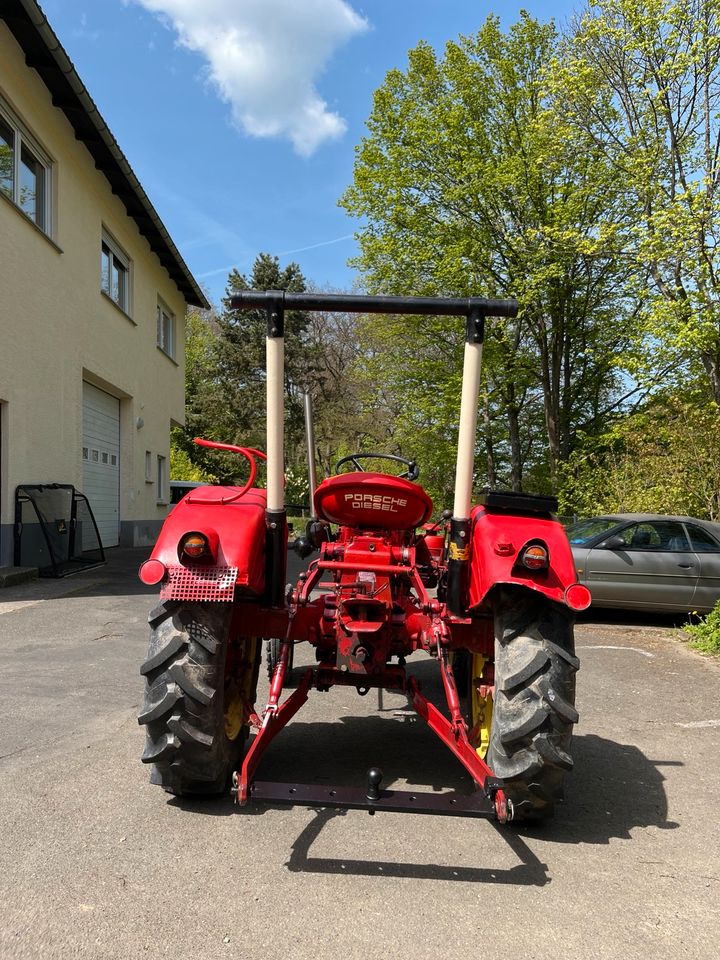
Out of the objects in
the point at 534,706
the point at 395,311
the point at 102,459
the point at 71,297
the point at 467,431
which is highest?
the point at 71,297

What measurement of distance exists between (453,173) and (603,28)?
722 cm

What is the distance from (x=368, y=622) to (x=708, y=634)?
234 inches

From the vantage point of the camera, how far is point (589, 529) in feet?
31.9

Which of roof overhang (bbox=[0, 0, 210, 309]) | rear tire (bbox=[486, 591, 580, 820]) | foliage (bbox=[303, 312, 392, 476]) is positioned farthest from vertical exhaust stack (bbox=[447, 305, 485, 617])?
foliage (bbox=[303, 312, 392, 476])

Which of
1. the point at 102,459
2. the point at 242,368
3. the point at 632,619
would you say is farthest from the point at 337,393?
the point at 632,619

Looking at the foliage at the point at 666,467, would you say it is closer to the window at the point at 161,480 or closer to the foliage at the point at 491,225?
the foliage at the point at 491,225

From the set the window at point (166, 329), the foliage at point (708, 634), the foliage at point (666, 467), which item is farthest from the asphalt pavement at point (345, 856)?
the window at point (166, 329)

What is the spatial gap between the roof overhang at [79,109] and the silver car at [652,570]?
10.2 metres

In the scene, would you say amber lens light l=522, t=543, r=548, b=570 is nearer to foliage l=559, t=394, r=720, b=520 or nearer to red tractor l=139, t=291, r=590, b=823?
red tractor l=139, t=291, r=590, b=823

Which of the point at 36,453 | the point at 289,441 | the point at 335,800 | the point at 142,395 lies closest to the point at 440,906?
the point at 335,800

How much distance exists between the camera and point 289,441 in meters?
33.4

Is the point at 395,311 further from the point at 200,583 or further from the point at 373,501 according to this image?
the point at 200,583

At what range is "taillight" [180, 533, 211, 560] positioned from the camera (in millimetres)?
3209

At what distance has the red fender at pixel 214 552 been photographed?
3.21 metres
